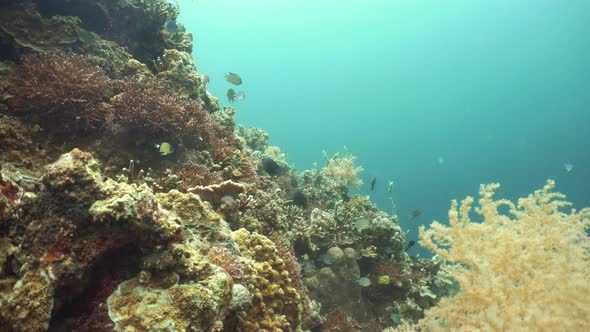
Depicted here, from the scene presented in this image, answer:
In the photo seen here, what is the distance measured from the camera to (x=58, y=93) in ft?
16.3

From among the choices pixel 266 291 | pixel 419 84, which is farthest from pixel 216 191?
pixel 419 84

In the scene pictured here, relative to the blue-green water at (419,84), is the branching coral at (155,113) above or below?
below

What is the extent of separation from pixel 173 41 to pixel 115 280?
8.70 metres

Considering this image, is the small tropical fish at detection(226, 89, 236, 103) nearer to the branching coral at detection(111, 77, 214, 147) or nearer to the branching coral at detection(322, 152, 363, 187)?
Result: the branching coral at detection(111, 77, 214, 147)

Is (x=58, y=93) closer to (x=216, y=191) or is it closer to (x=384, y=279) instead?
(x=216, y=191)

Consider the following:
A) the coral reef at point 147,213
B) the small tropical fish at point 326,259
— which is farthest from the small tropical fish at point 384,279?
the small tropical fish at point 326,259

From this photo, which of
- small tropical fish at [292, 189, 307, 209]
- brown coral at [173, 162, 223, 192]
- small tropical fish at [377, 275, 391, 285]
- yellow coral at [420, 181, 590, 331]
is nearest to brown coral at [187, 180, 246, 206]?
brown coral at [173, 162, 223, 192]

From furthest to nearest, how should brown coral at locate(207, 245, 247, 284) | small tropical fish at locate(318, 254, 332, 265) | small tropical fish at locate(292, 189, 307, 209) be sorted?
1. small tropical fish at locate(292, 189, 307, 209)
2. small tropical fish at locate(318, 254, 332, 265)
3. brown coral at locate(207, 245, 247, 284)

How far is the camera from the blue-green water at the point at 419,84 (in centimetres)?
12450

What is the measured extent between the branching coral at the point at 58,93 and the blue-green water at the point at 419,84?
103 m

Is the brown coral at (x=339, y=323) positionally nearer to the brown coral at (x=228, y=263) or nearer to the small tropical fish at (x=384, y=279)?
the small tropical fish at (x=384, y=279)

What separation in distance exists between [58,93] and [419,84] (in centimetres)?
18929

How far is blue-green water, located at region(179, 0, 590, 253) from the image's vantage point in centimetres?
12450

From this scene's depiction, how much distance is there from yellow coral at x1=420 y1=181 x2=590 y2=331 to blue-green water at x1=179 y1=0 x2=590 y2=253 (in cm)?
10204
